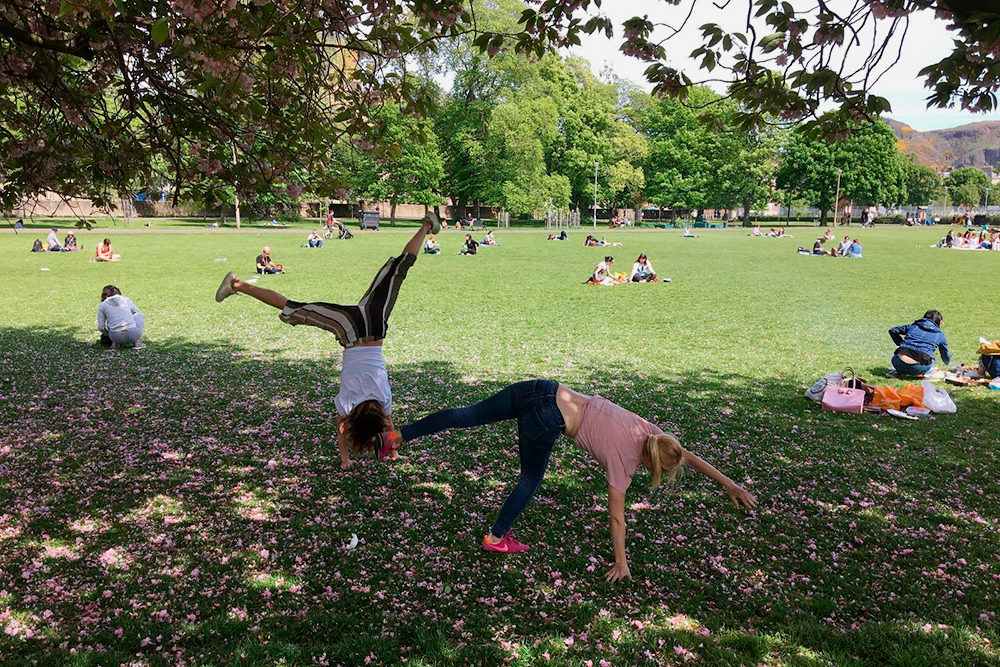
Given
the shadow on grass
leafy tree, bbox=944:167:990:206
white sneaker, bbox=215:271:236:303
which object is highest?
leafy tree, bbox=944:167:990:206

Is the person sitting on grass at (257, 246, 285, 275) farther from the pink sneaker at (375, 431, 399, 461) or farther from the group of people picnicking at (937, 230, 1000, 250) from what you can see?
the group of people picnicking at (937, 230, 1000, 250)

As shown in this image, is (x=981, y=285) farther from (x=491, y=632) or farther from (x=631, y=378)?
(x=491, y=632)

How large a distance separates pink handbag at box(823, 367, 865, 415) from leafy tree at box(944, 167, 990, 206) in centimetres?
19983

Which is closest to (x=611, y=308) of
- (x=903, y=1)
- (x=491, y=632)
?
(x=903, y=1)

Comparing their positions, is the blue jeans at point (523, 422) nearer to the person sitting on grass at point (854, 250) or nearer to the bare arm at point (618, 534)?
the bare arm at point (618, 534)

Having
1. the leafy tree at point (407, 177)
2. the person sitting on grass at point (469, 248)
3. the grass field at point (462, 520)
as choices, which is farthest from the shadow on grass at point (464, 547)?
the leafy tree at point (407, 177)

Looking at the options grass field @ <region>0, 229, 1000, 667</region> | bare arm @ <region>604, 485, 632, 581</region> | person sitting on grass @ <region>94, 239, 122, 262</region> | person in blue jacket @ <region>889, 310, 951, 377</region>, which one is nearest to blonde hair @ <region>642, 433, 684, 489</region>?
bare arm @ <region>604, 485, 632, 581</region>

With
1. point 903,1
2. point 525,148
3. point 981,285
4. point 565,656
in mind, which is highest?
point 525,148

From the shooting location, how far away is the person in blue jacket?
11.1m

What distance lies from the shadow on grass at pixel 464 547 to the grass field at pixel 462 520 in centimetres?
3

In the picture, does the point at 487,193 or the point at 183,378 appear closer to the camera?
the point at 183,378

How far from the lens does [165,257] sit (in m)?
30.9

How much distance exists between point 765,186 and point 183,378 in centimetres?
9135

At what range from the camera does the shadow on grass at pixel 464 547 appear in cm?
432
